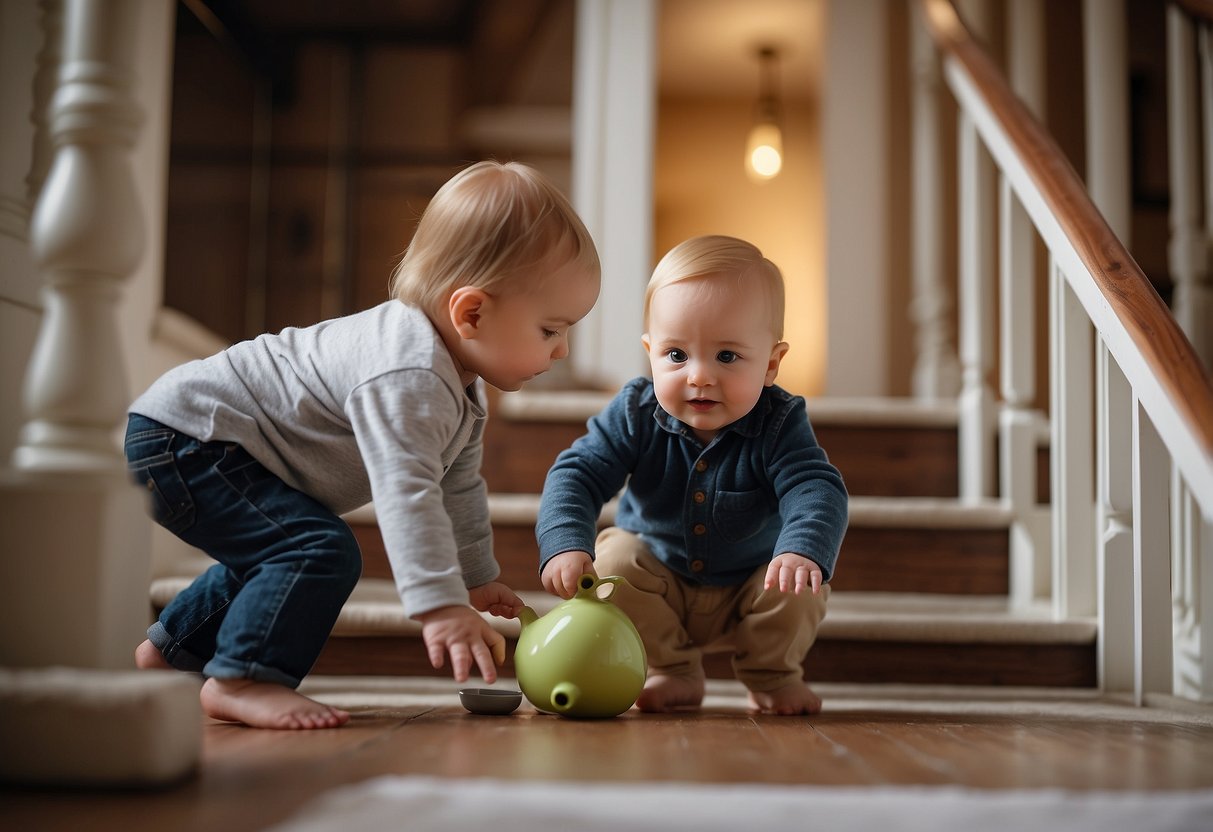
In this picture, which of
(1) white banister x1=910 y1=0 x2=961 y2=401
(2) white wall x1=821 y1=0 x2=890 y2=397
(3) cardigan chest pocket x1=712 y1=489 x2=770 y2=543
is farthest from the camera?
(2) white wall x1=821 y1=0 x2=890 y2=397

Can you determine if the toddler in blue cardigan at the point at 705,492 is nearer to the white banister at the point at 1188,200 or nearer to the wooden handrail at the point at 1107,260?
the wooden handrail at the point at 1107,260

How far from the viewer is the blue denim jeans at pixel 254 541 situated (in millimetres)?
1043

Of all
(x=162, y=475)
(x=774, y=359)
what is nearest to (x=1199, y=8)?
(x=774, y=359)

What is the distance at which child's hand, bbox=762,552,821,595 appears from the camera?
1120 mm

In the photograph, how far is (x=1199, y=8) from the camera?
1960mm

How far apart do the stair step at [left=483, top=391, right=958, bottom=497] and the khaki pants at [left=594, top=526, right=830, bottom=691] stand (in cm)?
58

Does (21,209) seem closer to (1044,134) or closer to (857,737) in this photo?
(857,737)

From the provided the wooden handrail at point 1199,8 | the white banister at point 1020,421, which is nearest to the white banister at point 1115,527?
the white banister at point 1020,421

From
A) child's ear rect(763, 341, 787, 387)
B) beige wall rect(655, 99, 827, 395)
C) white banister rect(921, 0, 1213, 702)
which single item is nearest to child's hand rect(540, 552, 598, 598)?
child's ear rect(763, 341, 787, 387)

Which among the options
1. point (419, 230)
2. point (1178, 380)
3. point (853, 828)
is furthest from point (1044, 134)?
point (853, 828)

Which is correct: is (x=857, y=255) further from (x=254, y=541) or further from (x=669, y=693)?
(x=254, y=541)

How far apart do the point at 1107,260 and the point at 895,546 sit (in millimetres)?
589

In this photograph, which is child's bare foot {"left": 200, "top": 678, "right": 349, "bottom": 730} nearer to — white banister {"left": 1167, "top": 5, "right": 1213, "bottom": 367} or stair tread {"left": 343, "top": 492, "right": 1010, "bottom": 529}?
stair tread {"left": 343, "top": 492, "right": 1010, "bottom": 529}

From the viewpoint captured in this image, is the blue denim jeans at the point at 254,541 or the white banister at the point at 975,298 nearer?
the blue denim jeans at the point at 254,541
